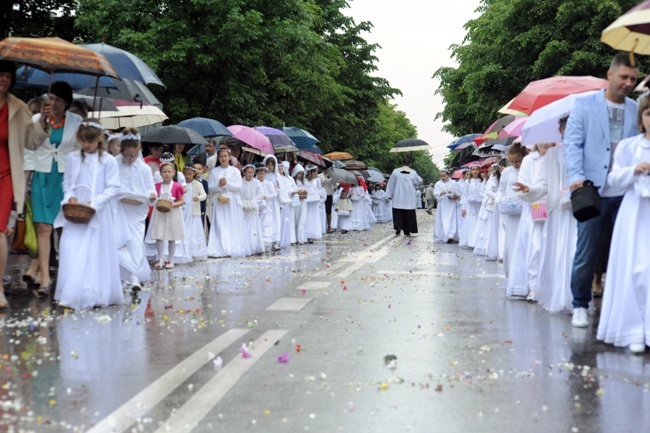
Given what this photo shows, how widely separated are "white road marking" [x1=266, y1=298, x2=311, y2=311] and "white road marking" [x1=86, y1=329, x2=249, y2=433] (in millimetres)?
1977

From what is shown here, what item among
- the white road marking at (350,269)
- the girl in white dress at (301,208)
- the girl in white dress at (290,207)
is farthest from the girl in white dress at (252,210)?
the girl in white dress at (301,208)

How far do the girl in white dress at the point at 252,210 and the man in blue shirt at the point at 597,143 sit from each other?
1130 cm

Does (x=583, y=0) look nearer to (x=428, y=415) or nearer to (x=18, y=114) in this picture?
(x=18, y=114)

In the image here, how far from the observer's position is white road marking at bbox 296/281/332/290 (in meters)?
11.8

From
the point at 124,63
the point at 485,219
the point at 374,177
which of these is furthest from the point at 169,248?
the point at 374,177

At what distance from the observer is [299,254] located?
1939 cm

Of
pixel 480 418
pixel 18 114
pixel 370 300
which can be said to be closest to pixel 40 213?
pixel 18 114

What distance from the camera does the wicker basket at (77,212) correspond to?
9867 millimetres

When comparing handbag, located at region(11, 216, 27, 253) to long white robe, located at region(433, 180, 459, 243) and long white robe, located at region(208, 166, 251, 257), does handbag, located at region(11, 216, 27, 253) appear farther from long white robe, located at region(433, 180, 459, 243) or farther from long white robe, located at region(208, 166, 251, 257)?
long white robe, located at region(433, 180, 459, 243)

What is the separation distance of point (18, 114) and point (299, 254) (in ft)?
31.7

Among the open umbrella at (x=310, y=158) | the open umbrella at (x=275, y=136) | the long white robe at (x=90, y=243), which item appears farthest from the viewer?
the open umbrella at (x=310, y=158)

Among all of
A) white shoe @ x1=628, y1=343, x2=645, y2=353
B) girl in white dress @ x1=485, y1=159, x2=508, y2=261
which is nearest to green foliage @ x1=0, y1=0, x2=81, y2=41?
girl in white dress @ x1=485, y1=159, x2=508, y2=261

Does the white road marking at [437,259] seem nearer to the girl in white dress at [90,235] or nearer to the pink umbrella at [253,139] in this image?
the pink umbrella at [253,139]

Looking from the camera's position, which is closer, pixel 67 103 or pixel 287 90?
pixel 67 103
